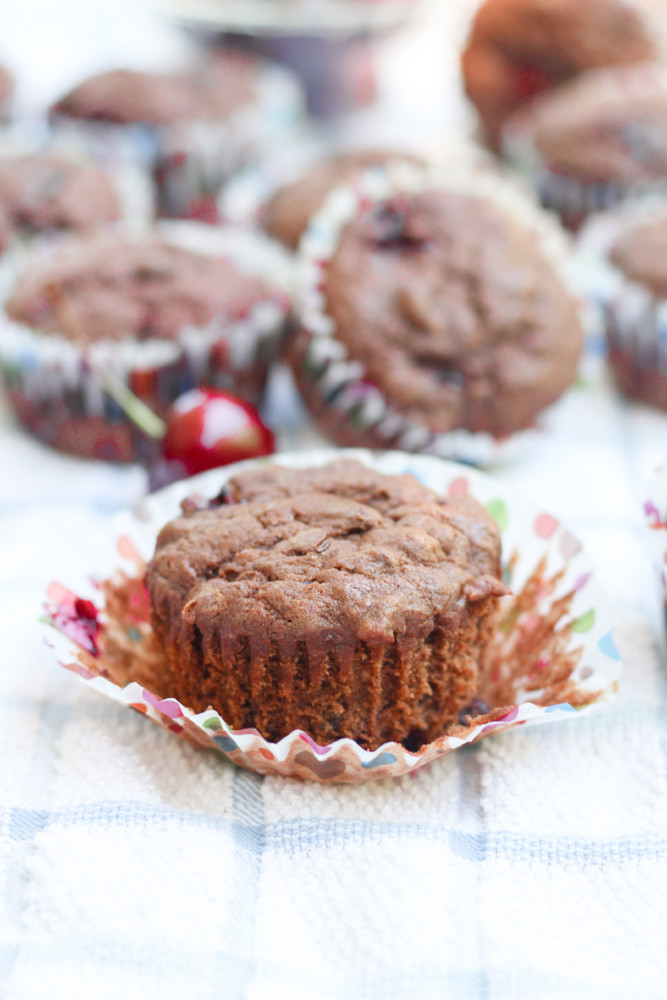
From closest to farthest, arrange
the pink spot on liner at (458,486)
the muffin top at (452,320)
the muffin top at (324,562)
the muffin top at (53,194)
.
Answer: the muffin top at (324,562) < the pink spot on liner at (458,486) < the muffin top at (452,320) < the muffin top at (53,194)

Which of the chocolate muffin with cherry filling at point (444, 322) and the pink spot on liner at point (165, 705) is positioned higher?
the chocolate muffin with cherry filling at point (444, 322)

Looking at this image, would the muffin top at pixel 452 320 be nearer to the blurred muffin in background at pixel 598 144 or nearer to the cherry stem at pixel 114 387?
the cherry stem at pixel 114 387

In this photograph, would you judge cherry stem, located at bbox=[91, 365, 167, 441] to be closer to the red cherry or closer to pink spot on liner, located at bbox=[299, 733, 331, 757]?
the red cherry

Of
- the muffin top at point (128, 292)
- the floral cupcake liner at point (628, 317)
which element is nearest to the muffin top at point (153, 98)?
the muffin top at point (128, 292)

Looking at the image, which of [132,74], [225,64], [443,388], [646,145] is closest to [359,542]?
[443,388]

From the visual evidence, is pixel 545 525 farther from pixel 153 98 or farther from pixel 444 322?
pixel 153 98

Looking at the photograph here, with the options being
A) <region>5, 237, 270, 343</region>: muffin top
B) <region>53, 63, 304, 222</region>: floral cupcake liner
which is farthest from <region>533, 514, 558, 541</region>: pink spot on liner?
<region>53, 63, 304, 222</region>: floral cupcake liner

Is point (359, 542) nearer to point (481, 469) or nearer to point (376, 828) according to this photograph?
point (376, 828)
